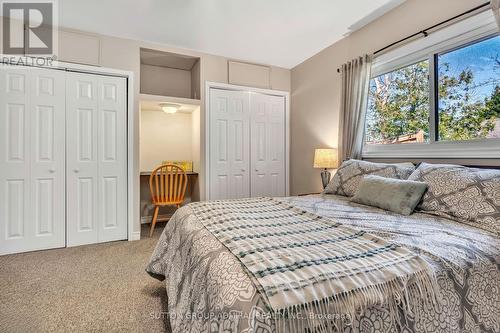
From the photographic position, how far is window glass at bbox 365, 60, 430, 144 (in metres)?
2.38

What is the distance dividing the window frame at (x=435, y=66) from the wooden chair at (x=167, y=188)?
7.62ft

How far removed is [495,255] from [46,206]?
145 inches

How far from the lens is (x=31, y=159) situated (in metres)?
2.69

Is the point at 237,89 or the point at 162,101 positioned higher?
the point at 237,89

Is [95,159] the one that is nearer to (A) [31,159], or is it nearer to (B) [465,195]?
(A) [31,159]

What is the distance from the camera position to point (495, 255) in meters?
1.12

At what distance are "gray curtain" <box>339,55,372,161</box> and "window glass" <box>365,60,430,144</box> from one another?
0.70 feet

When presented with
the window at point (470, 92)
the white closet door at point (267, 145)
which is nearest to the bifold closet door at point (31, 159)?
the white closet door at point (267, 145)

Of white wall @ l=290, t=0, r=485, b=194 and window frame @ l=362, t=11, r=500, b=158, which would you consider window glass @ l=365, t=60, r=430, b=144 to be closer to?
window frame @ l=362, t=11, r=500, b=158

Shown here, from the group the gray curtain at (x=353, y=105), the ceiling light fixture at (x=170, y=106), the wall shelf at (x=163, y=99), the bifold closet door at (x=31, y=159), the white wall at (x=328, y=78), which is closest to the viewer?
the white wall at (x=328, y=78)

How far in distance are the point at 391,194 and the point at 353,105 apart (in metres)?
1.34

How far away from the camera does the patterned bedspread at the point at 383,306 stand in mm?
772

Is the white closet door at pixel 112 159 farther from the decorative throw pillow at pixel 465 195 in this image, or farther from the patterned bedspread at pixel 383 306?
the decorative throw pillow at pixel 465 195

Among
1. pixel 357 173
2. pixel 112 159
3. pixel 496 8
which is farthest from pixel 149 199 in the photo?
pixel 496 8
